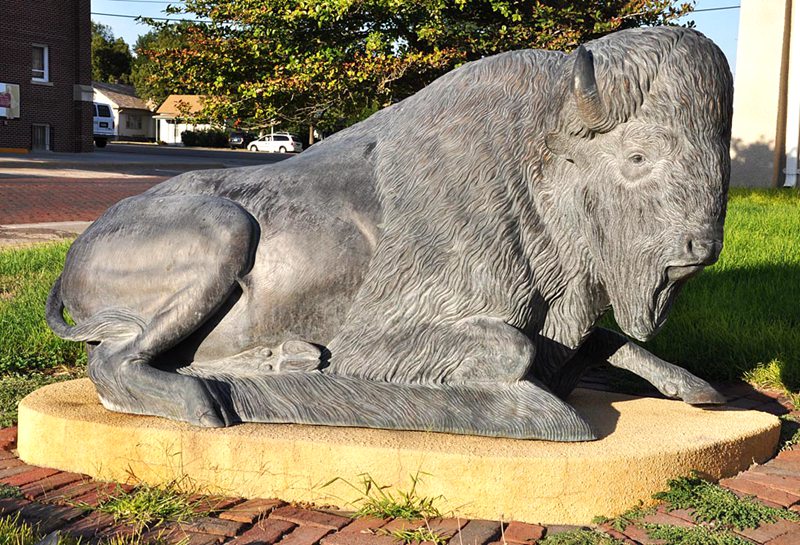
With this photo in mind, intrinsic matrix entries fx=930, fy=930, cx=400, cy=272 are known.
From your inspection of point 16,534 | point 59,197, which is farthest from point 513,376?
point 59,197

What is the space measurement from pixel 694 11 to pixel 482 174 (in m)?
11.2

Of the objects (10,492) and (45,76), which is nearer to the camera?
(10,492)

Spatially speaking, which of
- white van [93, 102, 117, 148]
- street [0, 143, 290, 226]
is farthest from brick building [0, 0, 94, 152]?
white van [93, 102, 117, 148]

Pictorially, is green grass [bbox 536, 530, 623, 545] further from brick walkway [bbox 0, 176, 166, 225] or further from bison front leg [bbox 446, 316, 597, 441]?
brick walkway [bbox 0, 176, 166, 225]

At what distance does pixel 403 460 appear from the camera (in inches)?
126

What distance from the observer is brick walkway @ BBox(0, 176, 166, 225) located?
12.7 m

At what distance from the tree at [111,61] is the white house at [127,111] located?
7100 millimetres

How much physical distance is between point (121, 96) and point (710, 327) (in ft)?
224

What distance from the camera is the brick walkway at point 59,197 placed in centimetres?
1272

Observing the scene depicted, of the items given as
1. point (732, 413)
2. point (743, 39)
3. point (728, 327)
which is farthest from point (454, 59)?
point (732, 413)

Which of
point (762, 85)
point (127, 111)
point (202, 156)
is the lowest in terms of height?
point (202, 156)

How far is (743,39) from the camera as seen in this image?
50.5 ft

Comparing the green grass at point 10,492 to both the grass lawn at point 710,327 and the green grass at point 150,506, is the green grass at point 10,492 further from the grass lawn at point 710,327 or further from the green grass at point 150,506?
the grass lawn at point 710,327

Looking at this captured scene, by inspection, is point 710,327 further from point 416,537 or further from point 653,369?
point 416,537
